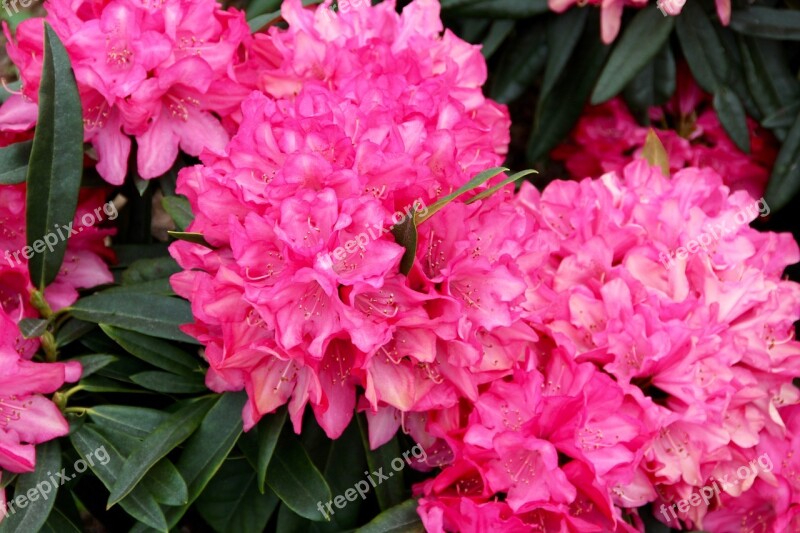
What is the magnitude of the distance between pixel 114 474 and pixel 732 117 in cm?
113

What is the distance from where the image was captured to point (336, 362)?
936 mm

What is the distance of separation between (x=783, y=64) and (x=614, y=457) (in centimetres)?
90

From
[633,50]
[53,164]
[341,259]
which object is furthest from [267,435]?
[633,50]

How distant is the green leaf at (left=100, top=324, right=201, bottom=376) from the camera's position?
42.3 inches

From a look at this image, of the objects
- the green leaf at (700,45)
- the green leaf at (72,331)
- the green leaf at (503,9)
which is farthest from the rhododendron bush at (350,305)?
the green leaf at (503,9)

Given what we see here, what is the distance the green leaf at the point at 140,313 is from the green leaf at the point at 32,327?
0.18 feet

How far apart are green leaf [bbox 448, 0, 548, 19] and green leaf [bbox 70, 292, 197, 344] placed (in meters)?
0.70

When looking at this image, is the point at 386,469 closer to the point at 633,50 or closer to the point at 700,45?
the point at 633,50

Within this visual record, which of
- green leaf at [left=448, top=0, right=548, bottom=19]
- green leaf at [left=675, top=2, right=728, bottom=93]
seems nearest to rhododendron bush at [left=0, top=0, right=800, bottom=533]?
green leaf at [left=675, top=2, right=728, bottom=93]

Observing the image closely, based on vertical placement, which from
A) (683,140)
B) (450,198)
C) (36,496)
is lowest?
(36,496)

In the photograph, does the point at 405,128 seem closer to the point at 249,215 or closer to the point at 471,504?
the point at 249,215

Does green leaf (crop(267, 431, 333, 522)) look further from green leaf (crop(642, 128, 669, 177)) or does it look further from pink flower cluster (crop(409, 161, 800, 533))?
green leaf (crop(642, 128, 669, 177))

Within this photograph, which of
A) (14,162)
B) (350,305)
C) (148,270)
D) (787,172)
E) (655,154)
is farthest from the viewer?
→ (787,172)

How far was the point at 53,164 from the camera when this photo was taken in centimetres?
106
